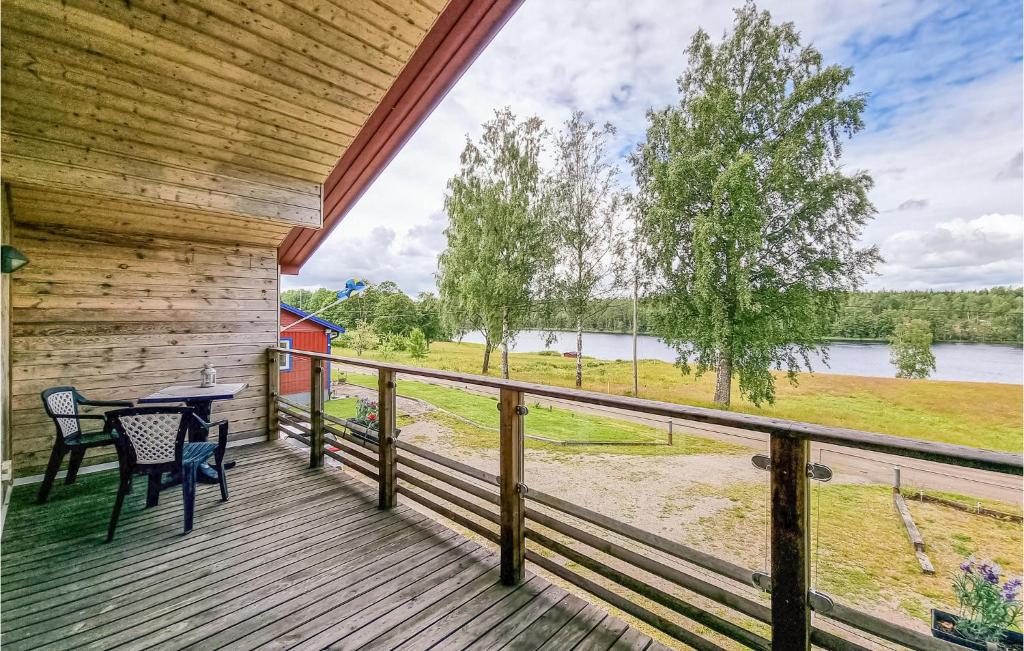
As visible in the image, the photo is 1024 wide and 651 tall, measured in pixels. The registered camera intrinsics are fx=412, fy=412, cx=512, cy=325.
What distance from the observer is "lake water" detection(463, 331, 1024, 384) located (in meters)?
9.28

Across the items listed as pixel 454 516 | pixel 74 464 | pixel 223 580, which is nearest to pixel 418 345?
pixel 74 464

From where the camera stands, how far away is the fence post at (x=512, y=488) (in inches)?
80.6

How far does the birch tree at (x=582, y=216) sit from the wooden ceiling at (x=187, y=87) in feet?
34.7

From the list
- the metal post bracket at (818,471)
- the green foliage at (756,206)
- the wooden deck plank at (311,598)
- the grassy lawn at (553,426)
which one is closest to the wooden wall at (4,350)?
the wooden deck plank at (311,598)

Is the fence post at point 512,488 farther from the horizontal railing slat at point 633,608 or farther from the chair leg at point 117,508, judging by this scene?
the chair leg at point 117,508

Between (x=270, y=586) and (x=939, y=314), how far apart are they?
13.5 meters

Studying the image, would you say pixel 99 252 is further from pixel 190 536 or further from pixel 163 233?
pixel 190 536

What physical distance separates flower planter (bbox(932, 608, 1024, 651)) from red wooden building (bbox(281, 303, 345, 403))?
9.91 meters

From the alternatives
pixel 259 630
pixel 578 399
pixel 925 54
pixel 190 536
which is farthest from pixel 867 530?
pixel 925 54

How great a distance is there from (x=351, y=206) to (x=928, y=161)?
54.7 feet

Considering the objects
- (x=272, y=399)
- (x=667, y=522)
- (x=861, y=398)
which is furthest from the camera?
(x=861, y=398)

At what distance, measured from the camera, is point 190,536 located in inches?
99.3

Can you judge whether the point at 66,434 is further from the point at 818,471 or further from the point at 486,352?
the point at 486,352

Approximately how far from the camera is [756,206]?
965 centimetres
